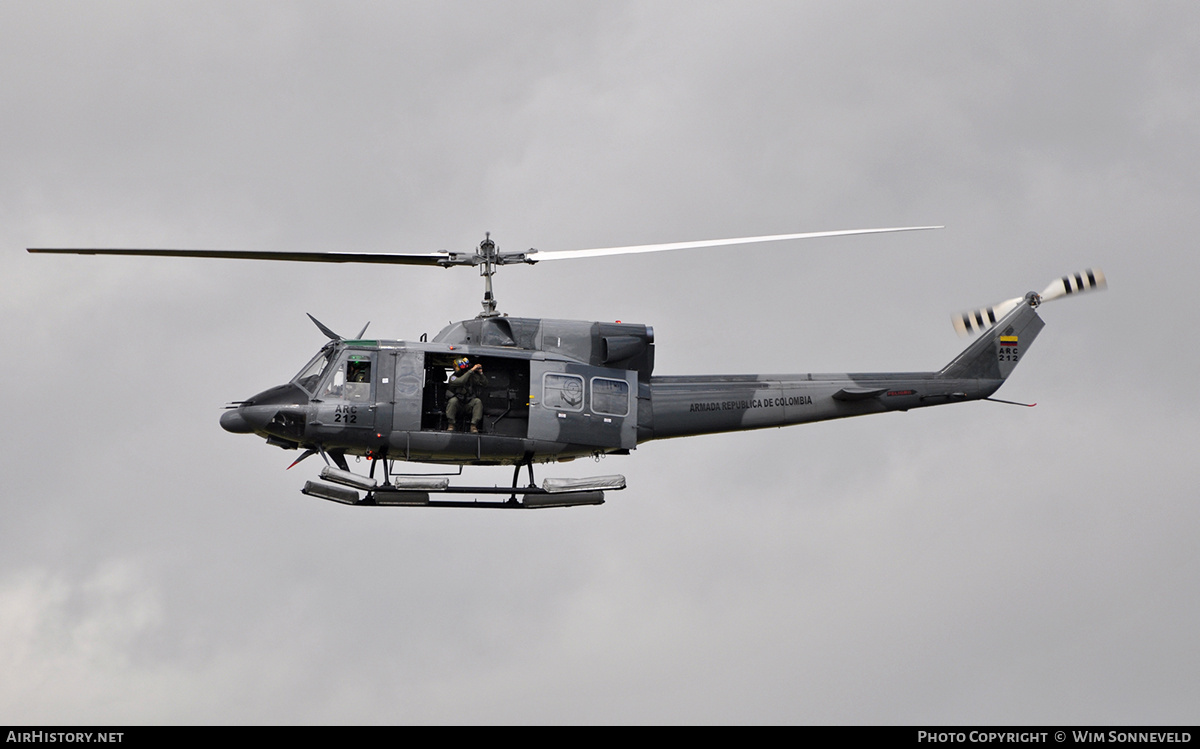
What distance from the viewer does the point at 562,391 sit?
→ 88.6 feet

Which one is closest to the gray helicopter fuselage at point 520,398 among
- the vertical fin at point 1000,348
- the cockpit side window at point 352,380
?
the cockpit side window at point 352,380

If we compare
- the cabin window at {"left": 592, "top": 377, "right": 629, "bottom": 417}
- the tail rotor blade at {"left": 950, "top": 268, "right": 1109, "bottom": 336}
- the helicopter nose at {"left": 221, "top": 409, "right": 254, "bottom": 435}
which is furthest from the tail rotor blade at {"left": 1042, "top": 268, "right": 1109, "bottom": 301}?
the helicopter nose at {"left": 221, "top": 409, "right": 254, "bottom": 435}

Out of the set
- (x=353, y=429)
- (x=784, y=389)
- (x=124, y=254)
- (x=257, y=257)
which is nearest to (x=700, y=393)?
(x=784, y=389)

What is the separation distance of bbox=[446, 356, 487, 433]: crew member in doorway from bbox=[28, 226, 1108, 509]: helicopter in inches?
0.9

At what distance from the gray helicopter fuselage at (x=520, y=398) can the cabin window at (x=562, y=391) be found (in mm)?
18

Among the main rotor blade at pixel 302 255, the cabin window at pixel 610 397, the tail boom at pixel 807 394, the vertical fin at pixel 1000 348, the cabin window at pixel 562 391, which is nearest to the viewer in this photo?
the main rotor blade at pixel 302 255

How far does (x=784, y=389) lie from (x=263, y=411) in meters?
10.3

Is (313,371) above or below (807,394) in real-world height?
above

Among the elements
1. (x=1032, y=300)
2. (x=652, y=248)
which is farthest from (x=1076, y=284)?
(x=652, y=248)

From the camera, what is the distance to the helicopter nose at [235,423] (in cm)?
2625

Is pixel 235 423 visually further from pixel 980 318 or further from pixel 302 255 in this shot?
pixel 980 318

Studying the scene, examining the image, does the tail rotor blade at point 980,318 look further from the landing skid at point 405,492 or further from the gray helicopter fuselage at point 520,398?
the landing skid at point 405,492

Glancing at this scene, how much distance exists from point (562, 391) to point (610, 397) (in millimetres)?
969

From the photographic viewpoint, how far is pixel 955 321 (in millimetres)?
31766
